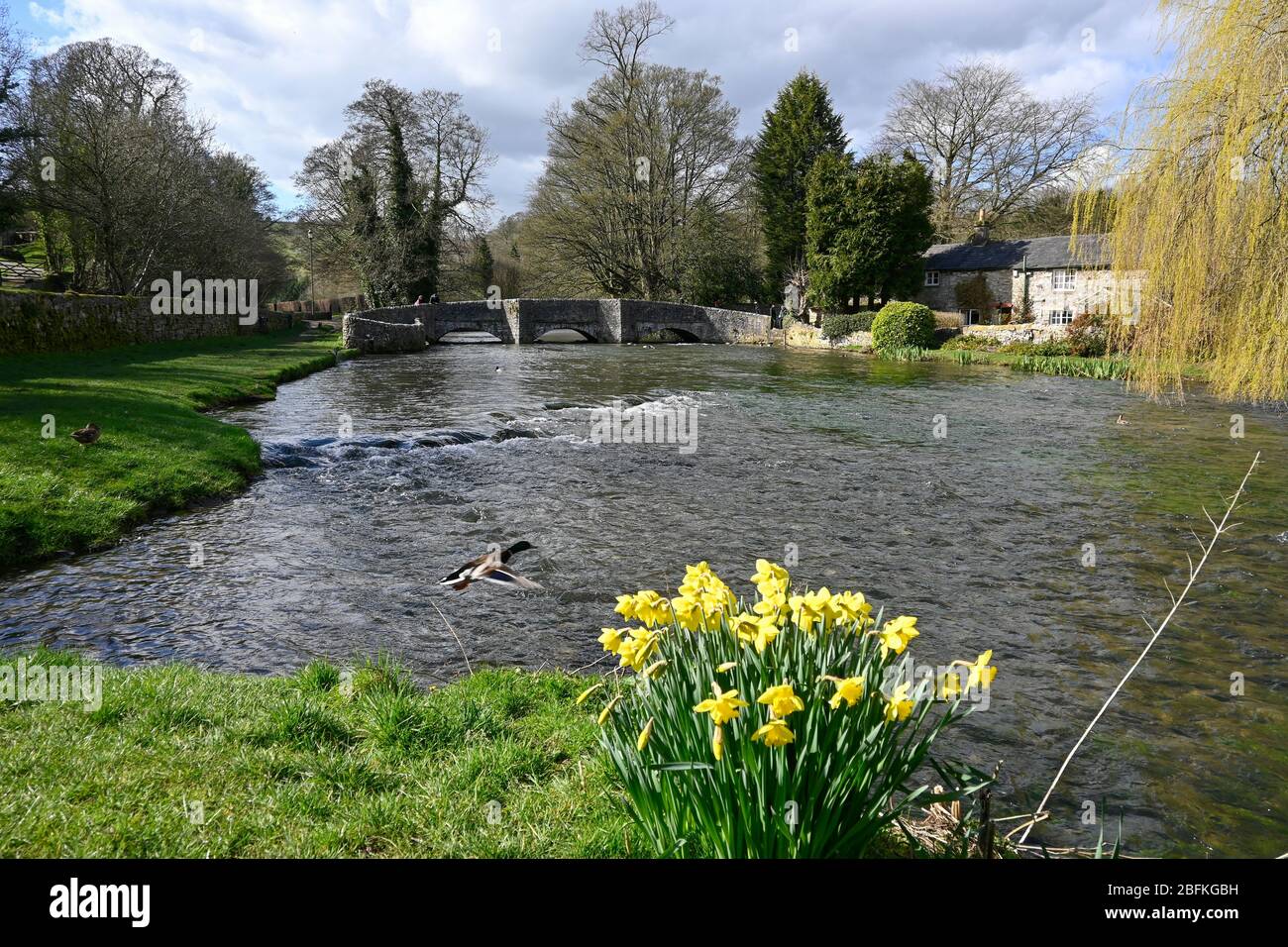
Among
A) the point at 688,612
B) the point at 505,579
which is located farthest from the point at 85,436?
the point at 688,612

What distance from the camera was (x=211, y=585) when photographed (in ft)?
25.1

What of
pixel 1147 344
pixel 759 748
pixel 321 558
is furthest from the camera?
pixel 1147 344

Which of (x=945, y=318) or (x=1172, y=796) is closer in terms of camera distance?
(x=1172, y=796)

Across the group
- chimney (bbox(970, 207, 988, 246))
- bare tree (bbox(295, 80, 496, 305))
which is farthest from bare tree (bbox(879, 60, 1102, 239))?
bare tree (bbox(295, 80, 496, 305))

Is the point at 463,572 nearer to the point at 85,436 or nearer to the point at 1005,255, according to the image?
the point at 85,436

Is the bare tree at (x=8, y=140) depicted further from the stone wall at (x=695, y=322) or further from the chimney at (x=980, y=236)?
the chimney at (x=980, y=236)

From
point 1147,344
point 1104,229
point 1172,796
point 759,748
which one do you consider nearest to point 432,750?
point 759,748

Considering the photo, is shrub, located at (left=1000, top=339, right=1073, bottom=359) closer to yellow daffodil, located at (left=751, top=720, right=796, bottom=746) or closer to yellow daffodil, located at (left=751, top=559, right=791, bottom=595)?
yellow daffodil, located at (left=751, top=559, right=791, bottom=595)

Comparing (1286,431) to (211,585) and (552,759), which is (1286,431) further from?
(211,585)

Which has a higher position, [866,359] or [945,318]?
[945,318]

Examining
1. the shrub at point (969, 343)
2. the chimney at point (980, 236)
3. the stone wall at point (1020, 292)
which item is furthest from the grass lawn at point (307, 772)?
the chimney at point (980, 236)

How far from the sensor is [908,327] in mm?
38344

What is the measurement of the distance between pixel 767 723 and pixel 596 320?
49749 mm
